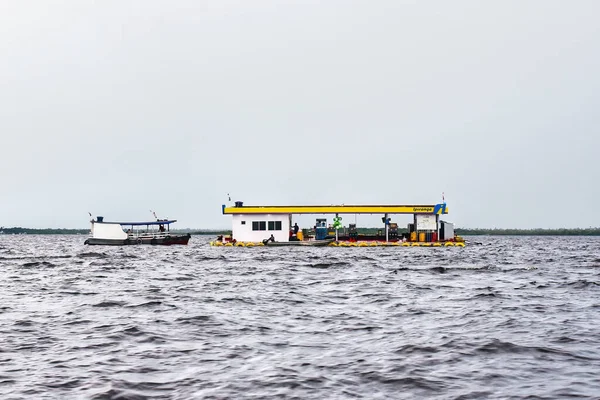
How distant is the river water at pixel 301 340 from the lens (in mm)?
9406

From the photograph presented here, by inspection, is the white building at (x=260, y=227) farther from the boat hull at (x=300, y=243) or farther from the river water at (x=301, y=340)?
the river water at (x=301, y=340)

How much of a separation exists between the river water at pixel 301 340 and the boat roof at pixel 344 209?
33.7 m

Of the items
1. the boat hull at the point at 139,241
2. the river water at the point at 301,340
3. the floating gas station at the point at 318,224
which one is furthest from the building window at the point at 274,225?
the river water at the point at 301,340

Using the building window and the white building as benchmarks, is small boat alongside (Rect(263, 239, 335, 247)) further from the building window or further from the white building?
the building window

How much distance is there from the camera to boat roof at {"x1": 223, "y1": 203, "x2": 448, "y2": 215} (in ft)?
195

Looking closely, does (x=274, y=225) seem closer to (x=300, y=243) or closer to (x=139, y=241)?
(x=300, y=243)

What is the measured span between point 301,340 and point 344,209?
47427 mm

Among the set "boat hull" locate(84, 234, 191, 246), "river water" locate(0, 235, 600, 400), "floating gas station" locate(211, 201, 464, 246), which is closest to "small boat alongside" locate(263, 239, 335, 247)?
"floating gas station" locate(211, 201, 464, 246)

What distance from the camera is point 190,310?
17.7 meters

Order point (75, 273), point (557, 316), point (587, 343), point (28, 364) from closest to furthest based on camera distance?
point (28, 364), point (587, 343), point (557, 316), point (75, 273)

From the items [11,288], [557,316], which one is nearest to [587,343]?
[557,316]

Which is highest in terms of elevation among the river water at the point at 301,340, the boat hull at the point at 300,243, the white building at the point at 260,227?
the white building at the point at 260,227

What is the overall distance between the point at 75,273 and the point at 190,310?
17.2 metres

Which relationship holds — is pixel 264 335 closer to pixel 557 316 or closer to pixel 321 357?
pixel 321 357
